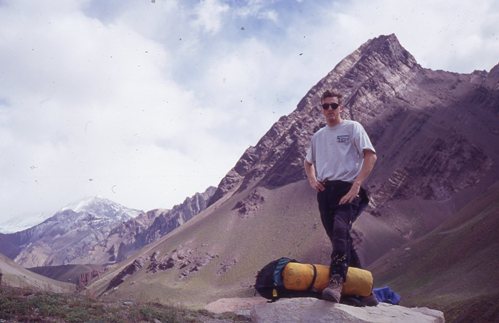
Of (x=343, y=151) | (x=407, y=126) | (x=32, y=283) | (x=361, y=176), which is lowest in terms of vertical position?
(x=32, y=283)

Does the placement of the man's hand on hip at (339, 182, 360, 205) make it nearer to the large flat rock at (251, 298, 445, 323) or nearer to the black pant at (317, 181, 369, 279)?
the black pant at (317, 181, 369, 279)

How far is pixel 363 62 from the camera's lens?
18788cm

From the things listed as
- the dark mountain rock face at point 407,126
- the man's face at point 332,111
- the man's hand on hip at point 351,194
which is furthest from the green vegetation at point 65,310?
the dark mountain rock face at point 407,126

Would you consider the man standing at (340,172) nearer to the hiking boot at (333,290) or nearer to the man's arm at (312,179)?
the man's arm at (312,179)

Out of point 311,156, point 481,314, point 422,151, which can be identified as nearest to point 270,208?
point 422,151

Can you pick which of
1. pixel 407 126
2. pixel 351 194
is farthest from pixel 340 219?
pixel 407 126

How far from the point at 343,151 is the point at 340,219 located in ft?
3.70

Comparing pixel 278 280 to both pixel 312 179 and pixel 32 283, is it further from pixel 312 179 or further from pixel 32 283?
pixel 32 283

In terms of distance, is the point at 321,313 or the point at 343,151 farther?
the point at 343,151

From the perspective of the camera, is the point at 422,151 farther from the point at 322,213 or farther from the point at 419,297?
the point at 322,213

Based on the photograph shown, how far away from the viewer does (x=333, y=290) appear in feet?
21.9

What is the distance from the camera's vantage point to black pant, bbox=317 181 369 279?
6.95m

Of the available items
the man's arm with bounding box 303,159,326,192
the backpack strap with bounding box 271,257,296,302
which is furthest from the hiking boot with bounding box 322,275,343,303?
the man's arm with bounding box 303,159,326,192

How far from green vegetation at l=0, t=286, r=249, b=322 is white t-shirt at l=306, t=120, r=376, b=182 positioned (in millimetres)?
7857
